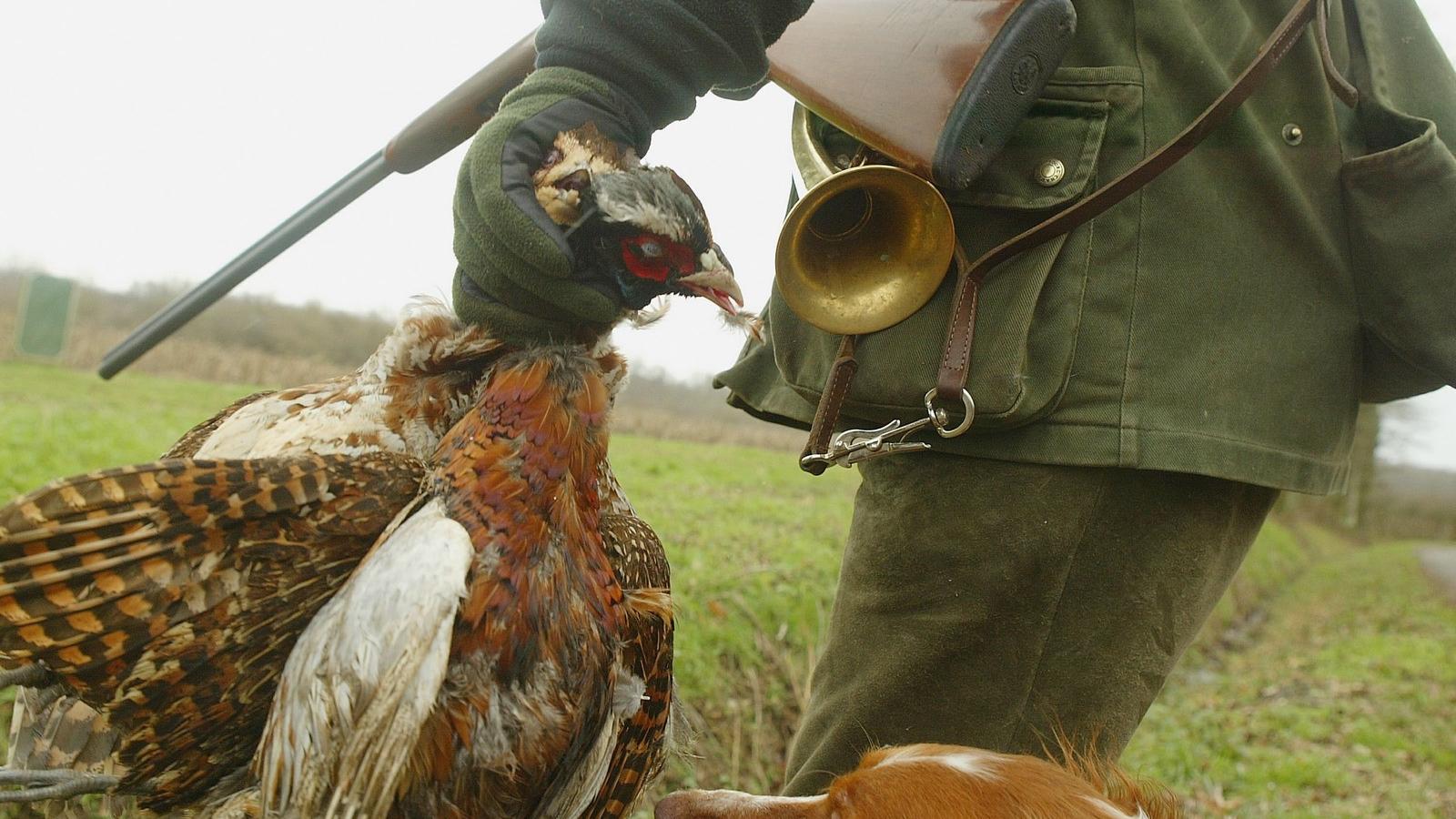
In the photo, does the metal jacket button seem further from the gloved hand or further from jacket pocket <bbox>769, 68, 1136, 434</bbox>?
the gloved hand

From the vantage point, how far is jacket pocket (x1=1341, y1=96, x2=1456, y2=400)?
191cm

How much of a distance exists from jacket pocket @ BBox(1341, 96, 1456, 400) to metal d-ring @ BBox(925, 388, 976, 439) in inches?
37.3

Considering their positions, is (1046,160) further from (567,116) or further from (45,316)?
(45,316)

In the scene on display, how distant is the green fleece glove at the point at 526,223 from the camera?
1550 millimetres

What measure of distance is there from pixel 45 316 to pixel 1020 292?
1418 centimetres

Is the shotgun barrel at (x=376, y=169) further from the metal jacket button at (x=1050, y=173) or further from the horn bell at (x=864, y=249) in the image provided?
the metal jacket button at (x=1050, y=173)

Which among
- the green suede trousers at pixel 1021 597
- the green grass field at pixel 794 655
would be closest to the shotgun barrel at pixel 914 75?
the green suede trousers at pixel 1021 597

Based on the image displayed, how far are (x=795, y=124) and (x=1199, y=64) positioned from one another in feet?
2.84

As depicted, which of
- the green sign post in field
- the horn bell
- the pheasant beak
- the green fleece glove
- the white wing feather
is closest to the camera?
A: the white wing feather

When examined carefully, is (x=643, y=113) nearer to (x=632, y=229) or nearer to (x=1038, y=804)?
(x=632, y=229)

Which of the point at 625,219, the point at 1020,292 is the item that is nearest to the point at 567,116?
the point at 625,219

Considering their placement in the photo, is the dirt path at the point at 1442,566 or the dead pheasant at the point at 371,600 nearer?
the dead pheasant at the point at 371,600

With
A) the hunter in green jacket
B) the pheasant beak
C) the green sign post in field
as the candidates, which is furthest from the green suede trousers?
the green sign post in field

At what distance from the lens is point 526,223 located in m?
1.53
